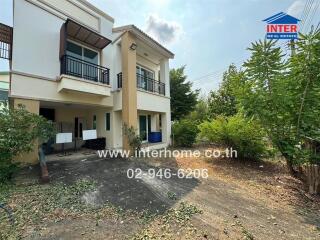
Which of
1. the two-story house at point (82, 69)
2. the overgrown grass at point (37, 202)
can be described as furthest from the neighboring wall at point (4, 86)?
the overgrown grass at point (37, 202)

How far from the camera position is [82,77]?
10.8 m

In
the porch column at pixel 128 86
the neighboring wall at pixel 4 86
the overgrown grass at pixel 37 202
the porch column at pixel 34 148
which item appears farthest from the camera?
the neighboring wall at pixel 4 86

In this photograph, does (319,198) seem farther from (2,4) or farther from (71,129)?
(2,4)

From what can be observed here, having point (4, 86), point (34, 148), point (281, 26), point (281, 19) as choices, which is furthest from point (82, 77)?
point (4, 86)

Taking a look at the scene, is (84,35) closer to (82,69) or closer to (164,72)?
(82,69)

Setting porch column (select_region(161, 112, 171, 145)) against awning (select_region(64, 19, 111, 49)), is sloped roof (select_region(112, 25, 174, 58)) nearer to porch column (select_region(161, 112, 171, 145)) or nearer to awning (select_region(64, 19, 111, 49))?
awning (select_region(64, 19, 111, 49))

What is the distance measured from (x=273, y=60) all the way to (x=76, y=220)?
7538mm

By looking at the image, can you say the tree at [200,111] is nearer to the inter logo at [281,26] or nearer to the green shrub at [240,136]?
the green shrub at [240,136]

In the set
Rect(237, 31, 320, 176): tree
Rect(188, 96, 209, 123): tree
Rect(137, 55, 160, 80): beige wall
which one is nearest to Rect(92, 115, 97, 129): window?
Rect(137, 55, 160, 80): beige wall

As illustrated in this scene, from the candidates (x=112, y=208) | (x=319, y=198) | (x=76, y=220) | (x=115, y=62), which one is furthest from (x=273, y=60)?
(x=115, y=62)

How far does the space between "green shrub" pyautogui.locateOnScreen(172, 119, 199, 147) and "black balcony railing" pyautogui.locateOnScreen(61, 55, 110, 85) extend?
6.36 m

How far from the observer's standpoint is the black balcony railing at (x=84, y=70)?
9.73 meters

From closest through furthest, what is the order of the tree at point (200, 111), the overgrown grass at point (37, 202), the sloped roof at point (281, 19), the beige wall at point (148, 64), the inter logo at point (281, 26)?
the overgrown grass at point (37, 202)
the inter logo at point (281, 26)
the sloped roof at point (281, 19)
the beige wall at point (148, 64)
the tree at point (200, 111)

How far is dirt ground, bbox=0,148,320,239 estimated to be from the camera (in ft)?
12.5
